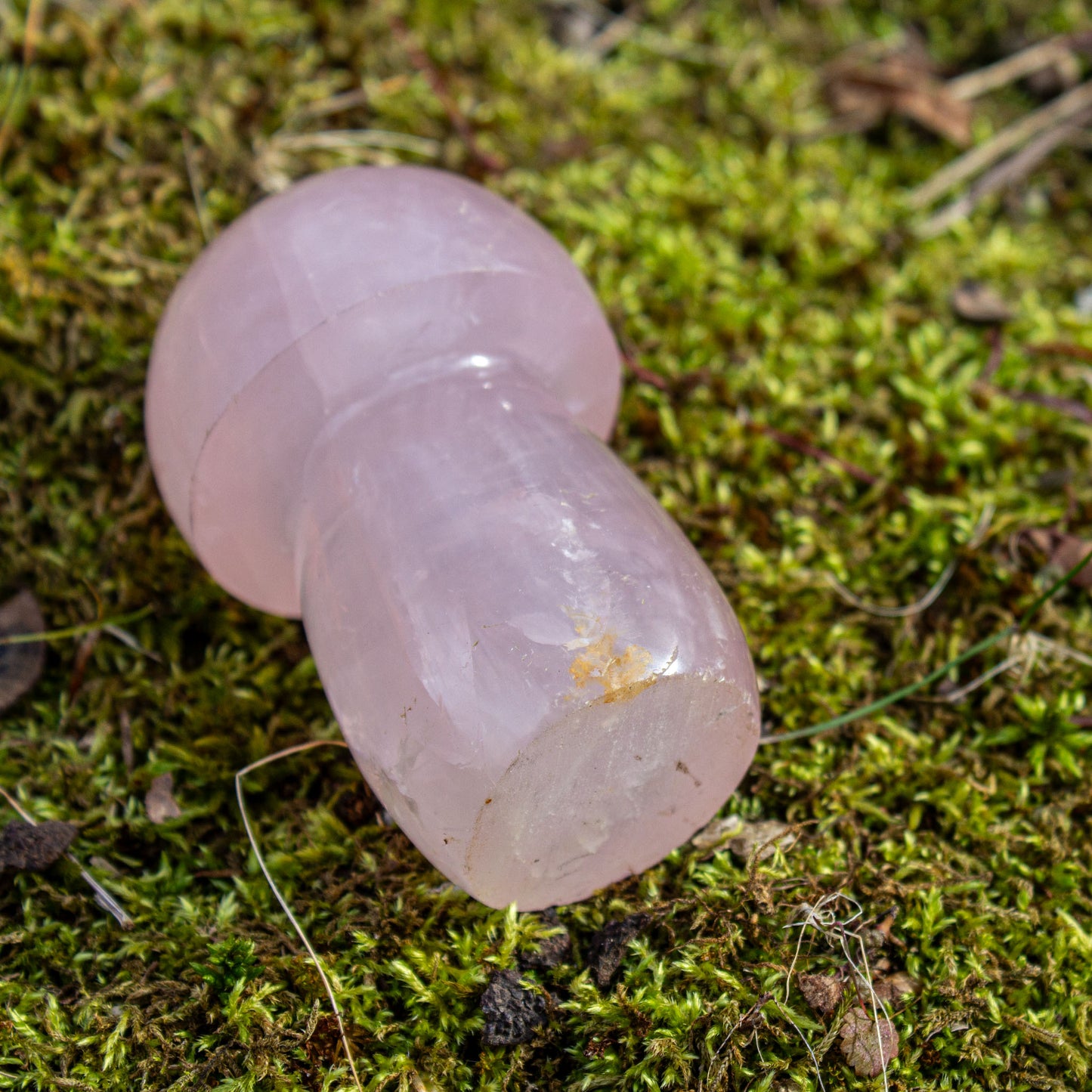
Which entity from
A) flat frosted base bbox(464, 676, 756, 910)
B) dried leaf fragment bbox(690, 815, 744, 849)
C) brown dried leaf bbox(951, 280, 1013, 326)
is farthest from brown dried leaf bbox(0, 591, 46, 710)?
brown dried leaf bbox(951, 280, 1013, 326)

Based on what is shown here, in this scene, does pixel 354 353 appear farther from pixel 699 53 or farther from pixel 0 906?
pixel 699 53

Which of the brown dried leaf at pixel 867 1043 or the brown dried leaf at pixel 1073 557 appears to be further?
the brown dried leaf at pixel 1073 557

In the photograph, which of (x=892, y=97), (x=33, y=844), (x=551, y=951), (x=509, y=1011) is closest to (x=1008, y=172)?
(x=892, y=97)

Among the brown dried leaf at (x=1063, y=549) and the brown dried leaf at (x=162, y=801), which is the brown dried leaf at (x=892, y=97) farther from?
the brown dried leaf at (x=162, y=801)

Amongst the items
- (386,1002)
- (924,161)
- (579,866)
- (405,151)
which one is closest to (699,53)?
(924,161)

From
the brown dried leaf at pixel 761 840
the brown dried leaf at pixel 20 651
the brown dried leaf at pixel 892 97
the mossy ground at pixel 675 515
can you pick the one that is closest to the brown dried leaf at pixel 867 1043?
the mossy ground at pixel 675 515

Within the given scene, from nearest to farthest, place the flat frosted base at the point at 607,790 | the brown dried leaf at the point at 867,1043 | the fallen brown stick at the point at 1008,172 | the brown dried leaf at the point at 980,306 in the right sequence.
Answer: the flat frosted base at the point at 607,790, the brown dried leaf at the point at 867,1043, the brown dried leaf at the point at 980,306, the fallen brown stick at the point at 1008,172

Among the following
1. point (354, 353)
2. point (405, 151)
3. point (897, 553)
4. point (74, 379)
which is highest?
point (354, 353)

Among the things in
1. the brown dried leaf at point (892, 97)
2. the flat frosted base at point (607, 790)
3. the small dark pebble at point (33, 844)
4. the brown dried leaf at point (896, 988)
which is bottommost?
the brown dried leaf at point (896, 988)
